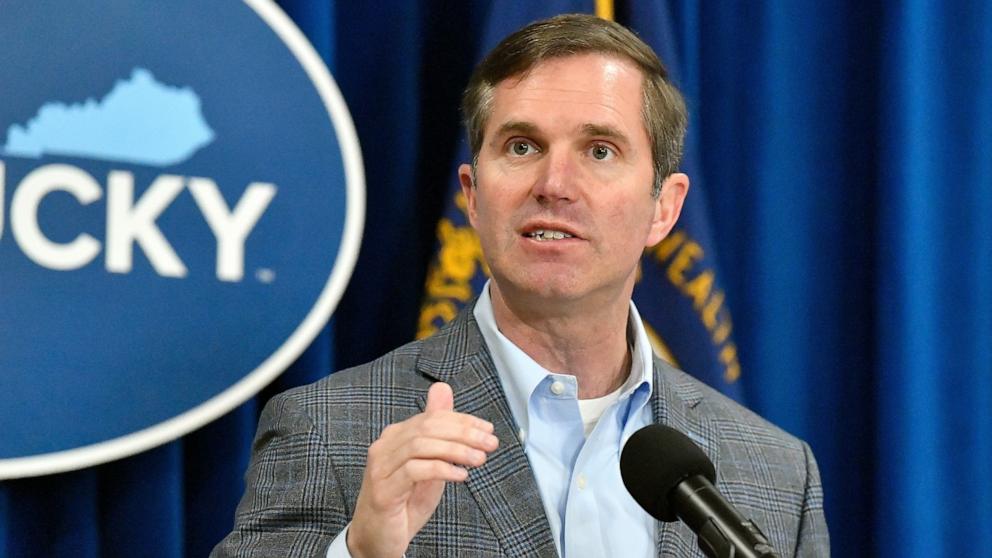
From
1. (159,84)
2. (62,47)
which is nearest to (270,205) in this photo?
(159,84)

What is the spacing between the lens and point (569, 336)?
1884 millimetres

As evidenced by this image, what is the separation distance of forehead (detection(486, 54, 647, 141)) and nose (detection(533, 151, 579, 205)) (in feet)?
0.20

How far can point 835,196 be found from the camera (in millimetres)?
2717

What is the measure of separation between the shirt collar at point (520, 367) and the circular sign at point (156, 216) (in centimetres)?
35

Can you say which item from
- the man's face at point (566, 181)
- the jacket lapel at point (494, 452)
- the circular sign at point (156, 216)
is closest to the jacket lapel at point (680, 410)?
the man's face at point (566, 181)

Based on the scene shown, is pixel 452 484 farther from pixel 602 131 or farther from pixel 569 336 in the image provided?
pixel 602 131

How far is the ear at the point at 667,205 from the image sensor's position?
199 centimetres

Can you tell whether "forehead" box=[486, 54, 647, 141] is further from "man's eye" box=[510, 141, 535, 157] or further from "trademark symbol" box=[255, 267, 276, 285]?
"trademark symbol" box=[255, 267, 276, 285]

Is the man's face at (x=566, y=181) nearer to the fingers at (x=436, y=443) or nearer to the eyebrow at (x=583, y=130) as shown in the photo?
the eyebrow at (x=583, y=130)

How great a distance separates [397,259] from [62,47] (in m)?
0.69

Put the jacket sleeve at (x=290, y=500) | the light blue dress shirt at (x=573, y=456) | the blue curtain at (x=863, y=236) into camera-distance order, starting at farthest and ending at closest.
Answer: the blue curtain at (x=863, y=236) < the light blue dress shirt at (x=573, y=456) < the jacket sleeve at (x=290, y=500)

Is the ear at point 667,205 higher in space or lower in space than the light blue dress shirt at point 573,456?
higher

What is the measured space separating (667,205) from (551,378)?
1.22ft

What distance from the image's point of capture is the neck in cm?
187
